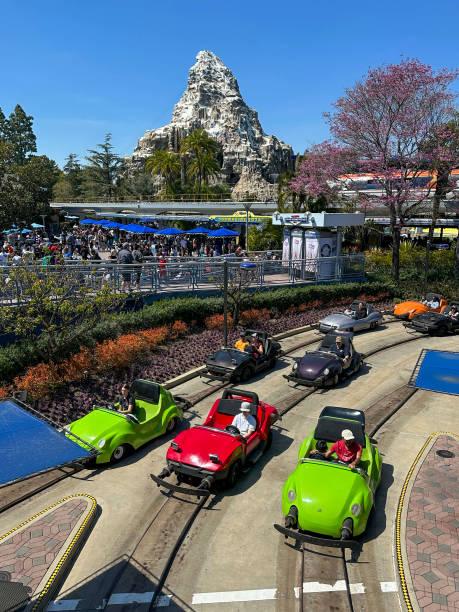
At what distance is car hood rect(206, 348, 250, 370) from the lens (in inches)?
592

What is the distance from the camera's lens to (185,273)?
21.2 metres

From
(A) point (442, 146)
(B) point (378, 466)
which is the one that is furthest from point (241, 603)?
(A) point (442, 146)

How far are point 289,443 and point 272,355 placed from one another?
206 inches

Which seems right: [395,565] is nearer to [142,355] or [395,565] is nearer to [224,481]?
[224,481]

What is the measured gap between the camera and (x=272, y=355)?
16.7m

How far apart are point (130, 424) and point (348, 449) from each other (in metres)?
4.77

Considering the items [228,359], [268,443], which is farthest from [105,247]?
[268,443]

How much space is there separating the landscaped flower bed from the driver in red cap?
6767 millimetres

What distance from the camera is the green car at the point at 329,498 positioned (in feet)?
25.0

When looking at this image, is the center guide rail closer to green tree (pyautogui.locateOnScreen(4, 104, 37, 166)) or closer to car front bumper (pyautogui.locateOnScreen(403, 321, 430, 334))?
car front bumper (pyautogui.locateOnScreen(403, 321, 430, 334))

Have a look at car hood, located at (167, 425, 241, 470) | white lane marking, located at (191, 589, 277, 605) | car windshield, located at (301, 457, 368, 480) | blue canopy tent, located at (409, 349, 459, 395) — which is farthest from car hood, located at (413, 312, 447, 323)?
white lane marking, located at (191, 589, 277, 605)

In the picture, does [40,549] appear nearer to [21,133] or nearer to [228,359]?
[228,359]

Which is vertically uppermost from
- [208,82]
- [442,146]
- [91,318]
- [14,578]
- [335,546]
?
[208,82]

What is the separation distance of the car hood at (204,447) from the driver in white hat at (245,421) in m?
0.71
